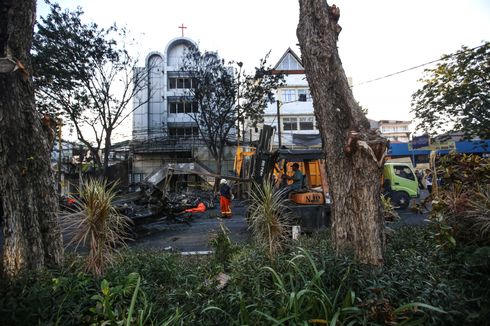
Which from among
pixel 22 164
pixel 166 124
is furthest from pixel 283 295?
pixel 166 124

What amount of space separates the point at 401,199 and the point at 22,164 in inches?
583

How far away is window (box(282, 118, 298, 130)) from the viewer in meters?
33.9

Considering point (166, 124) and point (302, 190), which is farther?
point (166, 124)

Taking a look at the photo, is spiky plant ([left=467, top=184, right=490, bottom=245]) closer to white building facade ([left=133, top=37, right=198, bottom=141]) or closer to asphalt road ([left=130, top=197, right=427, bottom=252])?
asphalt road ([left=130, top=197, right=427, bottom=252])

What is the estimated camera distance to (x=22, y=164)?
3662 mm

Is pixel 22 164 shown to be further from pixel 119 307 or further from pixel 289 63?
pixel 289 63

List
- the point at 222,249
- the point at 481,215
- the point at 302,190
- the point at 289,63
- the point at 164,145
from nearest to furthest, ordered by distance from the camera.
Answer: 1. the point at 481,215
2. the point at 222,249
3. the point at 302,190
4. the point at 164,145
5. the point at 289,63

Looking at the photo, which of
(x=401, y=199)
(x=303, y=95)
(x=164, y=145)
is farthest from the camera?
(x=303, y=95)

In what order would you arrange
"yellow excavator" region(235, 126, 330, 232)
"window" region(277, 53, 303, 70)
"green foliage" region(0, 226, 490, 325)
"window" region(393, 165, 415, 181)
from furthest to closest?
"window" region(277, 53, 303, 70)
"window" region(393, 165, 415, 181)
"yellow excavator" region(235, 126, 330, 232)
"green foliage" region(0, 226, 490, 325)

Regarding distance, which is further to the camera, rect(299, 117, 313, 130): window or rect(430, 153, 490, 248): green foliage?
rect(299, 117, 313, 130): window

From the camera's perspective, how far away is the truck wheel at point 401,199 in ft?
48.4

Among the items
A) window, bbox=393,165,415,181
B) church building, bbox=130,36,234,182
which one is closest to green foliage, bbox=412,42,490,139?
window, bbox=393,165,415,181

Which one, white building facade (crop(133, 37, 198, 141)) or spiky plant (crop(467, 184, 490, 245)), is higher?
white building facade (crop(133, 37, 198, 141))

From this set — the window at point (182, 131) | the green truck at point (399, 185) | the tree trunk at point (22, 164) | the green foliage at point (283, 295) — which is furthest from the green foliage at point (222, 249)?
the window at point (182, 131)
